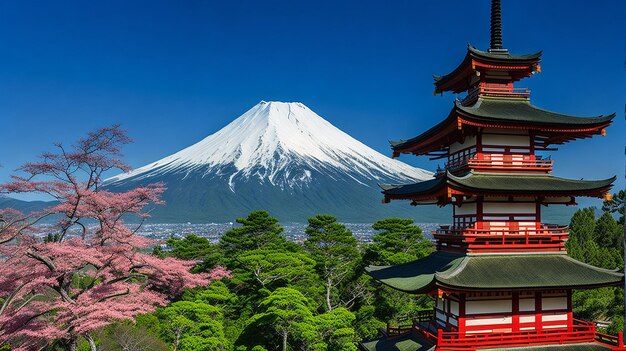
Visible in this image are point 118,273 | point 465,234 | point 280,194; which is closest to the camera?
point 465,234

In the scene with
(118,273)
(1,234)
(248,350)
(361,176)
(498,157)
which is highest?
(361,176)

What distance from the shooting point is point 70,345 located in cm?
1600

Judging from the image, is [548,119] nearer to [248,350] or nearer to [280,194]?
[248,350]

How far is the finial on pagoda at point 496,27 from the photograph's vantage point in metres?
14.1

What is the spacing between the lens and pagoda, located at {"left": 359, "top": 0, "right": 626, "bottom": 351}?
11.4 meters

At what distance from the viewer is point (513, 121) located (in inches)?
479

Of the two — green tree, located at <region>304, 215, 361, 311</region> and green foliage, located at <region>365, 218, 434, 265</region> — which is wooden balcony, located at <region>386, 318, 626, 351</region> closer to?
green foliage, located at <region>365, 218, 434, 265</region>

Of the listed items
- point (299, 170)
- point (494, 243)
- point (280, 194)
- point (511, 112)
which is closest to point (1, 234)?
point (494, 243)

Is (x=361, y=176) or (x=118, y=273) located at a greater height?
(x=361, y=176)

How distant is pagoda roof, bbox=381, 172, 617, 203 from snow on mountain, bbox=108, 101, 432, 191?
149507 millimetres

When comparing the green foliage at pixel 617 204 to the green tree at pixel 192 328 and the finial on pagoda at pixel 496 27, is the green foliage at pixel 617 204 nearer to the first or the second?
the finial on pagoda at pixel 496 27

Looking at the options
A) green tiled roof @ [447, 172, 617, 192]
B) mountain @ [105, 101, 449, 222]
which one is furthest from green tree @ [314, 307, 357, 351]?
mountain @ [105, 101, 449, 222]

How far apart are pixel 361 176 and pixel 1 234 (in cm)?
15978

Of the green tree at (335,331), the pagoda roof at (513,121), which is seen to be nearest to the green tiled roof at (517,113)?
the pagoda roof at (513,121)
